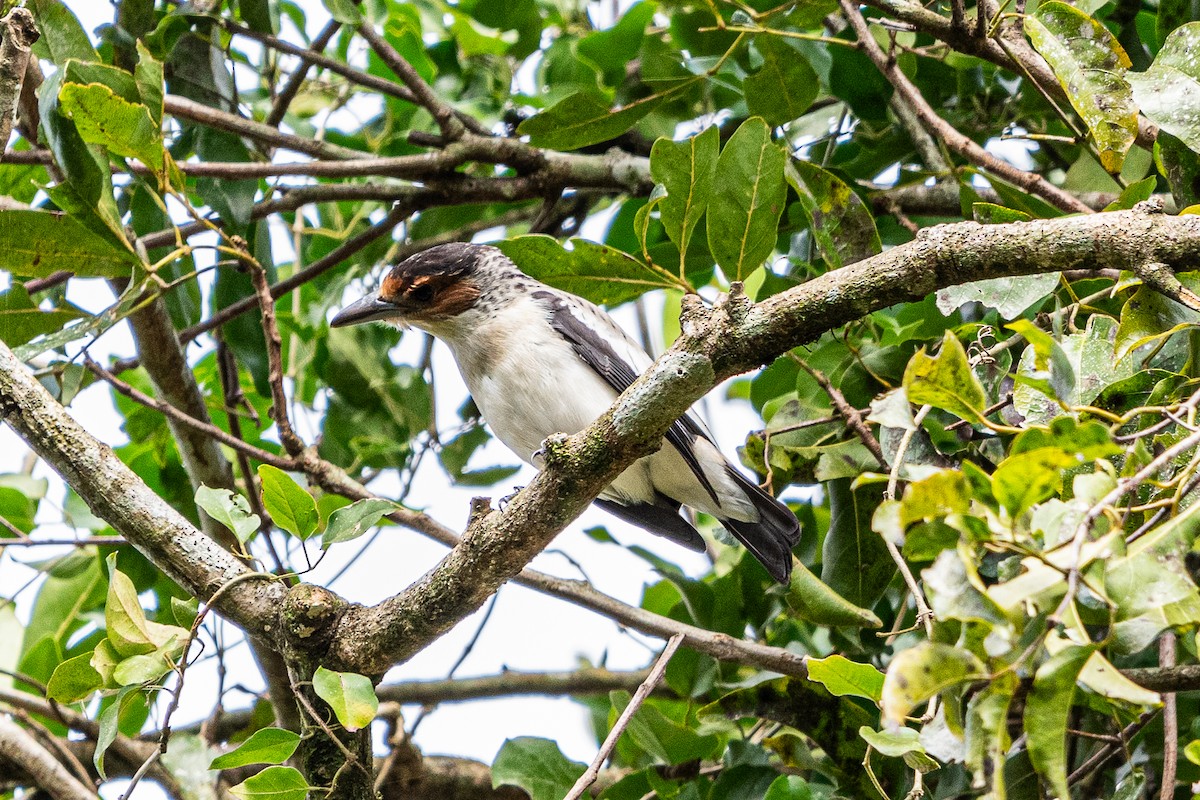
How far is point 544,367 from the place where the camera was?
379 cm

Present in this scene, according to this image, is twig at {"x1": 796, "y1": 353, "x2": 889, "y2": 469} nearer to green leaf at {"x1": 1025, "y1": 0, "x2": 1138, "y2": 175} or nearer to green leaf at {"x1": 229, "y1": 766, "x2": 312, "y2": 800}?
green leaf at {"x1": 1025, "y1": 0, "x2": 1138, "y2": 175}

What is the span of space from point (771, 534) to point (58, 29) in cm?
244

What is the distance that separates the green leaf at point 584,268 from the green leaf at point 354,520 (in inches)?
28.7

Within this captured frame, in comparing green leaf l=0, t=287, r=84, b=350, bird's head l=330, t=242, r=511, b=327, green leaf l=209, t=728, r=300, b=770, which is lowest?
green leaf l=209, t=728, r=300, b=770

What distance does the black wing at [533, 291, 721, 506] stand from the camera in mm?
3656

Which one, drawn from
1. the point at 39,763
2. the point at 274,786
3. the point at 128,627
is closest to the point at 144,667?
the point at 128,627

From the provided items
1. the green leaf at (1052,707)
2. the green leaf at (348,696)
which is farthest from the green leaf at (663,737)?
the green leaf at (1052,707)

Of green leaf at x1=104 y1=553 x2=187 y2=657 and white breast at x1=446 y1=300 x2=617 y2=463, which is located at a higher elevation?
white breast at x1=446 y1=300 x2=617 y2=463

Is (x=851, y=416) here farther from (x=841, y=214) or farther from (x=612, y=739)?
(x=612, y=739)

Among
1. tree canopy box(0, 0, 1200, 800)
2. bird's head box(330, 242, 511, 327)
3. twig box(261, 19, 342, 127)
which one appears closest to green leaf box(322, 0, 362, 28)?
tree canopy box(0, 0, 1200, 800)

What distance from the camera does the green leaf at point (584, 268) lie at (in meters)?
2.68

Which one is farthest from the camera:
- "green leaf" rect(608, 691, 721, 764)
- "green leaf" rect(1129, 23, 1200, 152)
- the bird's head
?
the bird's head

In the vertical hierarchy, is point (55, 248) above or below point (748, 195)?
above

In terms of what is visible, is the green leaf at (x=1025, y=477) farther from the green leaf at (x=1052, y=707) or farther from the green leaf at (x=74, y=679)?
the green leaf at (x=74, y=679)
